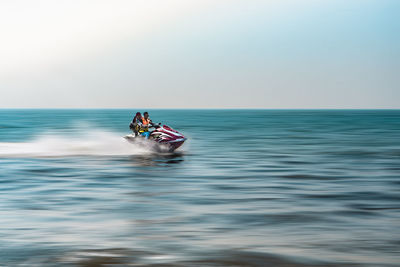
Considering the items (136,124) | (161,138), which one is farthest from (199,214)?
(136,124)

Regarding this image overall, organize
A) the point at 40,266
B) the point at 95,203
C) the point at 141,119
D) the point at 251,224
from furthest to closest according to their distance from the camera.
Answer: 1. the point at 141,119
2. the point at 95,203
3. the point at 251,224
4. the point at 40,266

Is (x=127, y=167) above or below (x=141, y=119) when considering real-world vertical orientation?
below

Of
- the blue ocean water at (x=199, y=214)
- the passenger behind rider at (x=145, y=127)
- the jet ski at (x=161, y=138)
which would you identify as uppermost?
the passenger behind rider at (x=145, y=127)

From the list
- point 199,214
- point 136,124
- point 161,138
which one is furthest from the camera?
point 161,138

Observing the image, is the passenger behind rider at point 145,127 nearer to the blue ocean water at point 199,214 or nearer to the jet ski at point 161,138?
the jet ski at point 161,138

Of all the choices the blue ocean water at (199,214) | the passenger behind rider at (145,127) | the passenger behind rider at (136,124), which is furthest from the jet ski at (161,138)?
the blue ocean water at (199,214)

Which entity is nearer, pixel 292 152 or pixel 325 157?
pixel 325 157

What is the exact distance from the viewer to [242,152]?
86.6 feet

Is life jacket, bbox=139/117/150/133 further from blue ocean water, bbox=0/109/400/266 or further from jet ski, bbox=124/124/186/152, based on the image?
blue ocean water, bbox=0/109/400/266

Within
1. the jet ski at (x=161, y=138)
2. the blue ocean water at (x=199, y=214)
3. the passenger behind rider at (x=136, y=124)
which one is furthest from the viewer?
the jet ski at (x=161, y=138)

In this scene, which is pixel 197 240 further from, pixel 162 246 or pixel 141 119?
pixel 141 119

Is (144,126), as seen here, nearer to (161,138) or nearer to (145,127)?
(145,127)

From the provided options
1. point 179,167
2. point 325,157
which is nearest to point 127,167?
point 179,167

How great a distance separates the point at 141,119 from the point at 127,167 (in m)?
4.59
